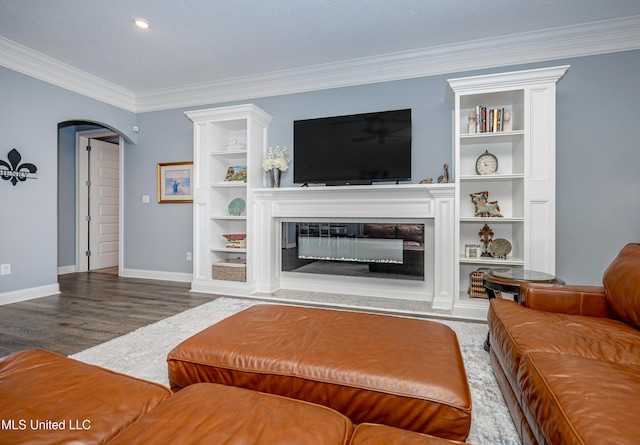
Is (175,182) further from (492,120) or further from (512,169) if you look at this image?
(512,169)

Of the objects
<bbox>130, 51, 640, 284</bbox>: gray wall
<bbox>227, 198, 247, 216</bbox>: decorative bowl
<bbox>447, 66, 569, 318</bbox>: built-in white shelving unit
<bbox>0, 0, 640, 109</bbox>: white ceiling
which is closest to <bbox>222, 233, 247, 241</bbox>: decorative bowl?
Answer: <bbox>227, 198, 247, 216</bbox>: decorative bowl

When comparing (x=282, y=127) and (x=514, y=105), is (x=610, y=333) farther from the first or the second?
(x=282, y=127)

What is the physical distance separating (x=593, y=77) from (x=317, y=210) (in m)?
3.00

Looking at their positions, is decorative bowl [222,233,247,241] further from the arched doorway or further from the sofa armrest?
the sofa armrest

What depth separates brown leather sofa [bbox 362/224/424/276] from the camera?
3.53 m

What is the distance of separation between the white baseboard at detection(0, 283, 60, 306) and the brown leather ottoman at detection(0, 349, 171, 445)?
3.18 meters

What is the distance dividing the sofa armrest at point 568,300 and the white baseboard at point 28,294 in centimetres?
479

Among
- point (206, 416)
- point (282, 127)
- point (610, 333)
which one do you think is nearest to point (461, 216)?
point (610, 333)

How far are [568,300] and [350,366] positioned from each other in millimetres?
1383

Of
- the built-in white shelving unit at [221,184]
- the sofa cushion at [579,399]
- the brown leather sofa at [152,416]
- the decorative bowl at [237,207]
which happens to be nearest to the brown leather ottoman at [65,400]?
the brown leather sofa at [152,416]

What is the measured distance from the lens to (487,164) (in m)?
3.22

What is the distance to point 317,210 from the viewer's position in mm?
Result: 3729

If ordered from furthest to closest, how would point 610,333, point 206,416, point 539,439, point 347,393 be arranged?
point 610,333 → point 347,393 → point 539,439 → point 206,416

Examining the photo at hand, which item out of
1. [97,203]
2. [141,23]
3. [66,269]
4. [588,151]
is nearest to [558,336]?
[588,151]
